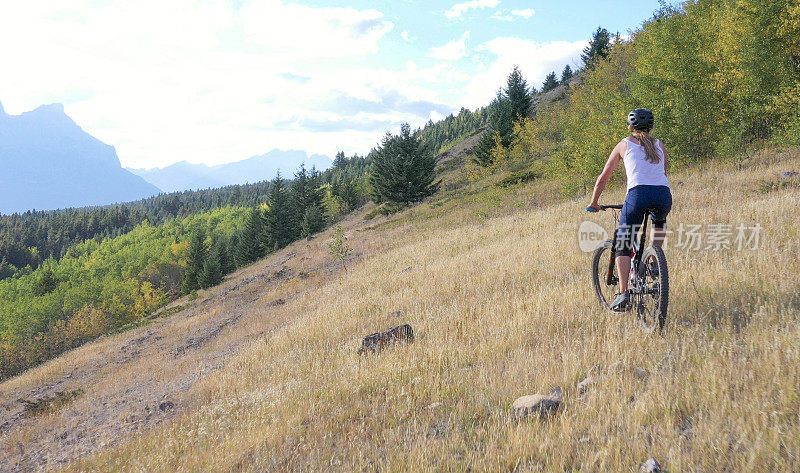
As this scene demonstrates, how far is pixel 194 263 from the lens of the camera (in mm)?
70312

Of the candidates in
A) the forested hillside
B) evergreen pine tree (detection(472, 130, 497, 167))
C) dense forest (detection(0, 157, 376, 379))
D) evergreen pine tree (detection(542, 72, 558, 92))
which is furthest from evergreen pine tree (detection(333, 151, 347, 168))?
the forested hillside

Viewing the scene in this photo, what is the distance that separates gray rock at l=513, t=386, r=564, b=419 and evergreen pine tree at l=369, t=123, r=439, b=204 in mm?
41222

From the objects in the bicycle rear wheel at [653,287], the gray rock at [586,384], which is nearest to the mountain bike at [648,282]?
the bicycle rear wheel at [653,287]

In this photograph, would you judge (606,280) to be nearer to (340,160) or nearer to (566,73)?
(566,73)

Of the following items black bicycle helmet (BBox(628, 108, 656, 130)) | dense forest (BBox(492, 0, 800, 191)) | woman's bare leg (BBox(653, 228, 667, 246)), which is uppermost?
dense forest (BBox(492, 0, 800, 191))

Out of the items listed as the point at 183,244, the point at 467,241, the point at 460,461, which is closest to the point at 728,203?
the point at 467,241

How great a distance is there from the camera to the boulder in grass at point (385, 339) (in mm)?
6570

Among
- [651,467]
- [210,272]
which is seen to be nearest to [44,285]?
[210,272]

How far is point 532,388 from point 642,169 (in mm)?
2728

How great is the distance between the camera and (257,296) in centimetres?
2550

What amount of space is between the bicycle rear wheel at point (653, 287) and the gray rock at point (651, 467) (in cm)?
220

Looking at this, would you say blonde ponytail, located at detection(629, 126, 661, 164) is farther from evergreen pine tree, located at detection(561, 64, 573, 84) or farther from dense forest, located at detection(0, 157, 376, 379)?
evergreen pine tree, located at detection(561, 64, 573, 84)

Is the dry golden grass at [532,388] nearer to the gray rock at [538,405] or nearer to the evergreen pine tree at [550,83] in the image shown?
the gray rock at [538,405]

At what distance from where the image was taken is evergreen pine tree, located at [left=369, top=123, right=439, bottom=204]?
144 ft
